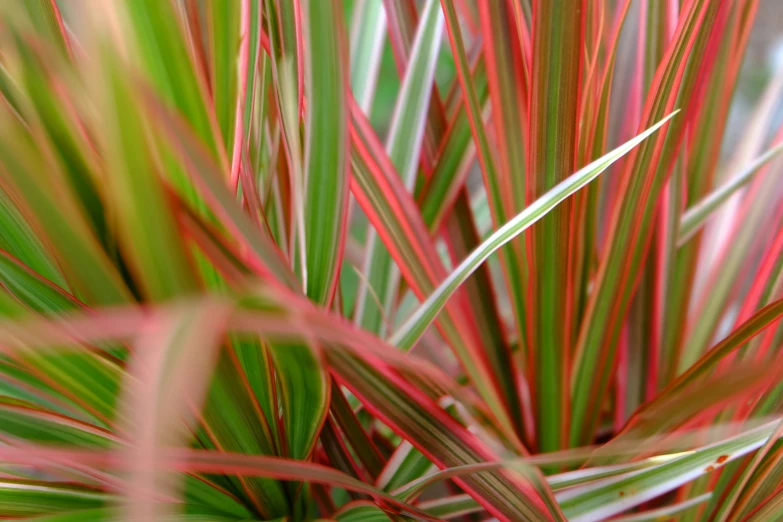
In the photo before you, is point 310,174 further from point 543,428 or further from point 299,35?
point 543,428

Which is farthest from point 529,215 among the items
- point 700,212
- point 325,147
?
point 700,212

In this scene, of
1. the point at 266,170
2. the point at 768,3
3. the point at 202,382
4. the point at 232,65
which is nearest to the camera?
the point at 202,382

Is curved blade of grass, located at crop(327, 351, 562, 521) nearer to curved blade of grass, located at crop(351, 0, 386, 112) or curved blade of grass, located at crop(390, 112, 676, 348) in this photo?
curved blade of grass, located at crop(390, 112, 676, 348)

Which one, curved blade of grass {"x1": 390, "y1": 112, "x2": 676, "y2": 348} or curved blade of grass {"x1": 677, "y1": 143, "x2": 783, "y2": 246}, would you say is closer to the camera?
curved blade of grass {"x1": 390, "y1": 112, "x2": 676, "y2": 348}

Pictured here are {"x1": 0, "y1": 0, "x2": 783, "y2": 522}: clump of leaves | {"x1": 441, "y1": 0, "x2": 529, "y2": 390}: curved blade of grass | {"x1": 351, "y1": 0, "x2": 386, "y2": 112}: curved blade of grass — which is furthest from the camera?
{"x1": 351, "y1": 0, "x2": 386, "y2": 112}: curved blade of grass

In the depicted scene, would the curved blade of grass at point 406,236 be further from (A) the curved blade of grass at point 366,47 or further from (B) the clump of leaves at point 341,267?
(A) the curved blade of grass at point 366,47

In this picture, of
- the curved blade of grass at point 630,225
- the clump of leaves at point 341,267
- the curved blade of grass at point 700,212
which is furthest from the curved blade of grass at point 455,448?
the curved blade of grass at point 700,212

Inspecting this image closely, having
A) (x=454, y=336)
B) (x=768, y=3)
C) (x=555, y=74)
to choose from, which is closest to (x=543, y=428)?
(x=454, y=336)

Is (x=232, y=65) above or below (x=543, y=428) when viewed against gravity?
above

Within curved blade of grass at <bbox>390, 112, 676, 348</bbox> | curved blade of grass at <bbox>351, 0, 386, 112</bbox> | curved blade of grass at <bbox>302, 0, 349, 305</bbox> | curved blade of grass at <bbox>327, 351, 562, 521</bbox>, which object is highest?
curved blade of grass at <bbox>351, 0, 386, 112</bbox>

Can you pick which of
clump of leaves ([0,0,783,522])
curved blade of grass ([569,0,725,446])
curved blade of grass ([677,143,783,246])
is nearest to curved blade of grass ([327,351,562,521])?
clump of leaves ([0,0,783,522])
